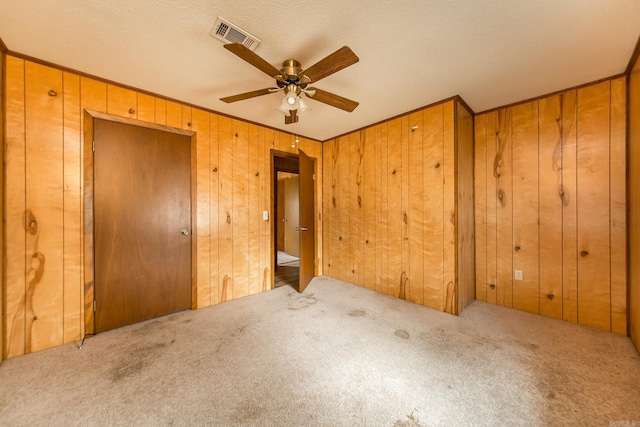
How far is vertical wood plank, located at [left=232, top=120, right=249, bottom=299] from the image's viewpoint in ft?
10.0

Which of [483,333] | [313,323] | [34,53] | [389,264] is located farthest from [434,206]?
[34,53]

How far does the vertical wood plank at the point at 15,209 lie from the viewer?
5.91ft

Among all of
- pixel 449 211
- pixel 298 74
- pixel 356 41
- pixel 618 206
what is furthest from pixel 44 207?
pixel 618 206

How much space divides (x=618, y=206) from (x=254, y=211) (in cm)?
396

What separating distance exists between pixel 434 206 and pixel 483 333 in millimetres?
1362

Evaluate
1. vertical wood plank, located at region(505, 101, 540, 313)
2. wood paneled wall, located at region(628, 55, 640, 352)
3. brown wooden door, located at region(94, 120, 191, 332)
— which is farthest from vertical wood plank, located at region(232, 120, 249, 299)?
wood paneled wall, located at region(628, 55, 640, 352)

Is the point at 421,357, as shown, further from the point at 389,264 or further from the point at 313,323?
the point at 389,264

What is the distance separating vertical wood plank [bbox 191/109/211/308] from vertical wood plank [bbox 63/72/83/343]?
0.96m

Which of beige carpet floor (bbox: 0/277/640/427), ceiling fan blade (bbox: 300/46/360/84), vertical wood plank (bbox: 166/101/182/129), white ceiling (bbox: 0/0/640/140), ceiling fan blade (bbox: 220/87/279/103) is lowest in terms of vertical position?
beige carpet floor (bbox: 0/277/640/427)

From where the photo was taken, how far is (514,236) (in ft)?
8.91

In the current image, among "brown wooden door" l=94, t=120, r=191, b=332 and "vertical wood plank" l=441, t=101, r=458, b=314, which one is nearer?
"brown wooden door" l=94, t=120, r=191, b=332

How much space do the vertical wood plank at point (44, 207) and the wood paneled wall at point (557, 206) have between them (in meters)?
4.51

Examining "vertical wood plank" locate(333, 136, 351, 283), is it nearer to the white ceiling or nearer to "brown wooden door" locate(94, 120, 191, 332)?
the white ceiling

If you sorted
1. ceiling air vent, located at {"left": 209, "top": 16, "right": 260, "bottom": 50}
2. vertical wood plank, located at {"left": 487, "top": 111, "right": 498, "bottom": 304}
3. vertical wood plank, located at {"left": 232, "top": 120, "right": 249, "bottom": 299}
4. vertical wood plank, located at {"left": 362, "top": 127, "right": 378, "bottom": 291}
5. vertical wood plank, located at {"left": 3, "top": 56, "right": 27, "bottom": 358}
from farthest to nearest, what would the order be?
vertical wood plank, located at {"left": 362, "top": 127, "right": 378, "bottom": 291}, vertical wood plank, located at {"left": 232, "top": 120, "right": 249, "bottom": 299}, vertical wood plank, located at {"left": 487, "top": 111, "right": 498, "bottom": 304}, vertical wood plank, located at {"left": 3, "top": 56, "right": 27, "bottom": 358}, ceiling air vent, located at {"left": 209, "top": 16, "right": 260, "bottom": 50}
